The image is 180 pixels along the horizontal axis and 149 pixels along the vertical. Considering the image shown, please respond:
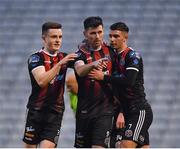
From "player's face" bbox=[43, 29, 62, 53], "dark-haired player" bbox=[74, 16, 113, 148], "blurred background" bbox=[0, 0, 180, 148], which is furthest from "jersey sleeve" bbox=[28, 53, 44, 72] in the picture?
"blurred background" bbox=[0, 0, 180, 148]

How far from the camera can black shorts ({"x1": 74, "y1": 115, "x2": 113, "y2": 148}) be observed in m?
8.33

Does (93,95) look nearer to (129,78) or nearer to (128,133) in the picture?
(129,78)

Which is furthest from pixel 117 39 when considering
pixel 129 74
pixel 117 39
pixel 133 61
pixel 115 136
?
pixel 115 136

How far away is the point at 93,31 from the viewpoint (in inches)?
326

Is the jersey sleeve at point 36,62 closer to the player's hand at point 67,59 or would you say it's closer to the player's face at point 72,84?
the player's hand at point 67,59

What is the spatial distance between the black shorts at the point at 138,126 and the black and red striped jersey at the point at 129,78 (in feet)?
0.33

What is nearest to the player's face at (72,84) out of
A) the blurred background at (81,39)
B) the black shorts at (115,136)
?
the black shorts at (115,136)

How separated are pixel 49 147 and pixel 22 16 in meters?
11.4

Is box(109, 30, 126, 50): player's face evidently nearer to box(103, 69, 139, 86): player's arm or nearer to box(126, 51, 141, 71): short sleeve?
box(126, 51, 141, 71): short sleeve

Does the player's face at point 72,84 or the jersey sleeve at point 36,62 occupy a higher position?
the jersey sleeve at point 36,62

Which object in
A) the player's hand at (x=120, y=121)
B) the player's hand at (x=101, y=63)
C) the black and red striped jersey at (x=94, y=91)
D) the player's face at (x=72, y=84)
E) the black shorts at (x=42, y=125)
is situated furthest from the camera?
the player's face at (x=72, y=84)

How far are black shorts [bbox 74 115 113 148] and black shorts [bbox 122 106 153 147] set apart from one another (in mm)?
320

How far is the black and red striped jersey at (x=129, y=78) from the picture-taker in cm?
845

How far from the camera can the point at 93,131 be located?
27.5 ft
